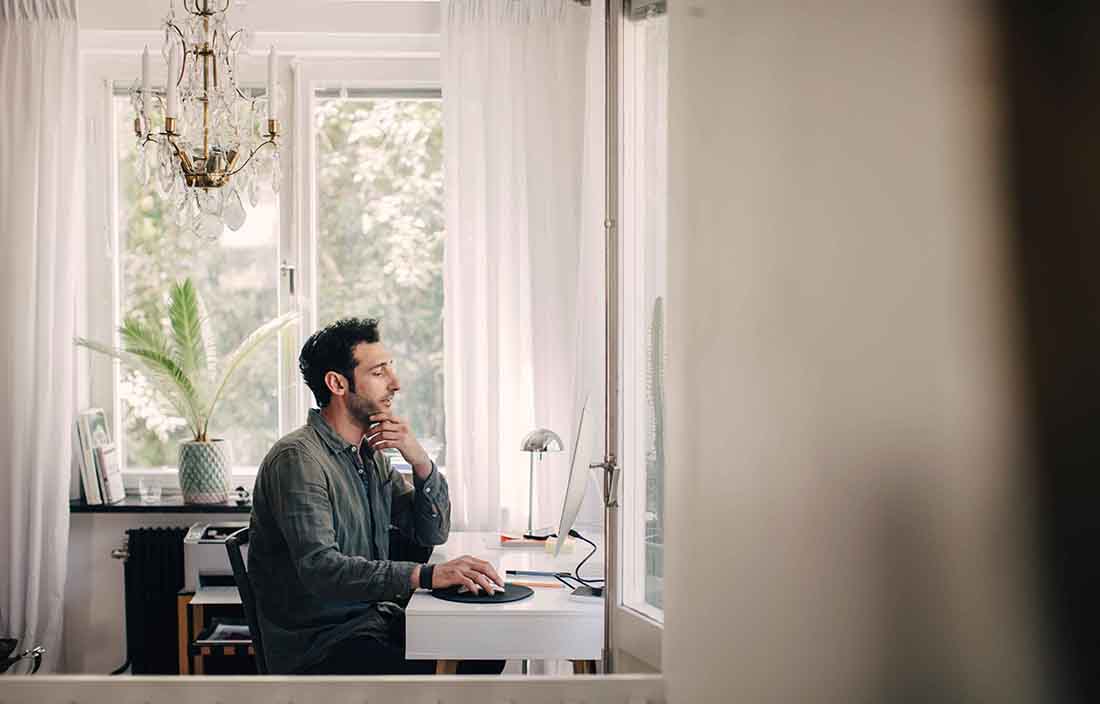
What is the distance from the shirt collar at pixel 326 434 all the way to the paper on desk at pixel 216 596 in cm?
76

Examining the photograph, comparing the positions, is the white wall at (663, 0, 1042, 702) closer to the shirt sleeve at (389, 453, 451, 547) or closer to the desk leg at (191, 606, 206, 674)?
the shirt sleeve at (389, 453, 451, 547)

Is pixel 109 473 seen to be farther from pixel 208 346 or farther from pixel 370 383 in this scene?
pixel 370 383

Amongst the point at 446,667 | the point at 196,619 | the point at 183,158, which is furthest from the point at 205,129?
the point at 196,619

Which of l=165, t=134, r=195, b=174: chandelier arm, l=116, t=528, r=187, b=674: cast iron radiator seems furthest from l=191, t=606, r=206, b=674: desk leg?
l=165, t=134, r=195, b=174: chandelier arm

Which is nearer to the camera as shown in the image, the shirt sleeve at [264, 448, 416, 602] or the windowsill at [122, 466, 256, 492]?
the shirt sleeve at [264, 448, 416, 602]

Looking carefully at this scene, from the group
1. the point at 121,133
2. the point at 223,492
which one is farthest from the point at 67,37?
the point at 223,492

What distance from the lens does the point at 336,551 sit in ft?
7.06

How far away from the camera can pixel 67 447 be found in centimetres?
305

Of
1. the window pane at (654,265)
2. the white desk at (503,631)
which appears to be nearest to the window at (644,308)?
the window pane at (654,265)

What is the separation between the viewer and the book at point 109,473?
3.14m

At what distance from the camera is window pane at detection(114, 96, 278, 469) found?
130 inches

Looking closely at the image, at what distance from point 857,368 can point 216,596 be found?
2.76m

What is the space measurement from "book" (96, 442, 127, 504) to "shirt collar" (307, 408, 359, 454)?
113cm

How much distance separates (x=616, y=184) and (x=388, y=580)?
0.98 meters
